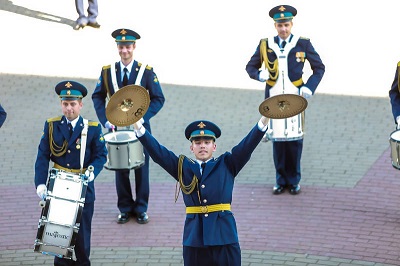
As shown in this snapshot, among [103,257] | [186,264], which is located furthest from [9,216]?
[186,264]

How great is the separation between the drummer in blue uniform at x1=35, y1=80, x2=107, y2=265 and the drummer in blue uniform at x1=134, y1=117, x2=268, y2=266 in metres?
1.40

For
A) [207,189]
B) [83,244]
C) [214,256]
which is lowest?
Answer: [214,256]

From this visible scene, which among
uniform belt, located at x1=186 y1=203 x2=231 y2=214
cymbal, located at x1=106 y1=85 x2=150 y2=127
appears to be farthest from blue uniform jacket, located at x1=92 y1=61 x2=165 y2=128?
cymbal, located at x1=106 y1=85 x2=150 y2=127

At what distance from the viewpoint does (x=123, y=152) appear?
1132cm

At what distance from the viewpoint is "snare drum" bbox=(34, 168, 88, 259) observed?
9.35 metres

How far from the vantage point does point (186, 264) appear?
870 cm

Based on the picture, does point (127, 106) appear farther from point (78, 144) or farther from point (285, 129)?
point (285, 129)

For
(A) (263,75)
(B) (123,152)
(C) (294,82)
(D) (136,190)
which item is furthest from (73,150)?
(C) (294,82)

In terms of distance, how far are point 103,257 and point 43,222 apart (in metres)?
1.56

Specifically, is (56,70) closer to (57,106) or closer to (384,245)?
(57,106)

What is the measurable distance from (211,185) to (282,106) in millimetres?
958

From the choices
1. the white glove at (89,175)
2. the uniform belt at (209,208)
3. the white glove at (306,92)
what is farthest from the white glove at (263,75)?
the uniform belt at (209,208)

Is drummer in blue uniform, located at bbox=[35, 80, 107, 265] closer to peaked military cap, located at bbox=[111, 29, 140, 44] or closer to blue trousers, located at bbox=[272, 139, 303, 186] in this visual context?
peaked military cap, located at bbox=[111, 29, 140, 44]

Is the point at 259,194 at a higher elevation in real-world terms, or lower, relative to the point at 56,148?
lower
